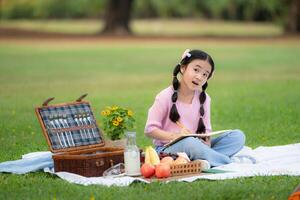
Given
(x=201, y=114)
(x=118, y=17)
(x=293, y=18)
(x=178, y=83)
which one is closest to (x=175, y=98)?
(x=178, y=83)

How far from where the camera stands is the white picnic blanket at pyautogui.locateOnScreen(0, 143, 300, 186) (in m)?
8.01

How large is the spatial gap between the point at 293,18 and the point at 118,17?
27.1 ft

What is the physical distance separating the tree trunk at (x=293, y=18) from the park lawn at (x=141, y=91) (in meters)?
5.69

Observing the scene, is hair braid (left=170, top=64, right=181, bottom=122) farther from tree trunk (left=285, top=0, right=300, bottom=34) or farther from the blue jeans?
tree trunk (left=285, top=0, right=300, bottom=34)

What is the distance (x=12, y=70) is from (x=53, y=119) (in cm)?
1530

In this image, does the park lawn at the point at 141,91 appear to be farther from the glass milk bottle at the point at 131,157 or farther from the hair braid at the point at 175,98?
the hair braid at the point at 175,98

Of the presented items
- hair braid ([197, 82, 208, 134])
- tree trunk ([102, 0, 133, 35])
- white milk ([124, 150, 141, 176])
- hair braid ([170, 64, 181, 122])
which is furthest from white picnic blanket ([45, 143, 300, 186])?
tree trunk ([102, 0, 133, 35])

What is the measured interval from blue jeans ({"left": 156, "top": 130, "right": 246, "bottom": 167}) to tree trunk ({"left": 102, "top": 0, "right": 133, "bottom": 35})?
94.8ft

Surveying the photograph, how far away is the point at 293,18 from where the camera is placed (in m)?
40.4

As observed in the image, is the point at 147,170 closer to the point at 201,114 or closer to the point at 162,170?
the point at 162,170

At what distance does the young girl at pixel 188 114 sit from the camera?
8758mm

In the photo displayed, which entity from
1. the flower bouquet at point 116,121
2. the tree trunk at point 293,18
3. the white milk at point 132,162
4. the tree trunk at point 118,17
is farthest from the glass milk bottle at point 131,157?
the tree trunk at point 293,18

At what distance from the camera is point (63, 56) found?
94.7 feet

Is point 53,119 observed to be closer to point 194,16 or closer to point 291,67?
point 291,67
